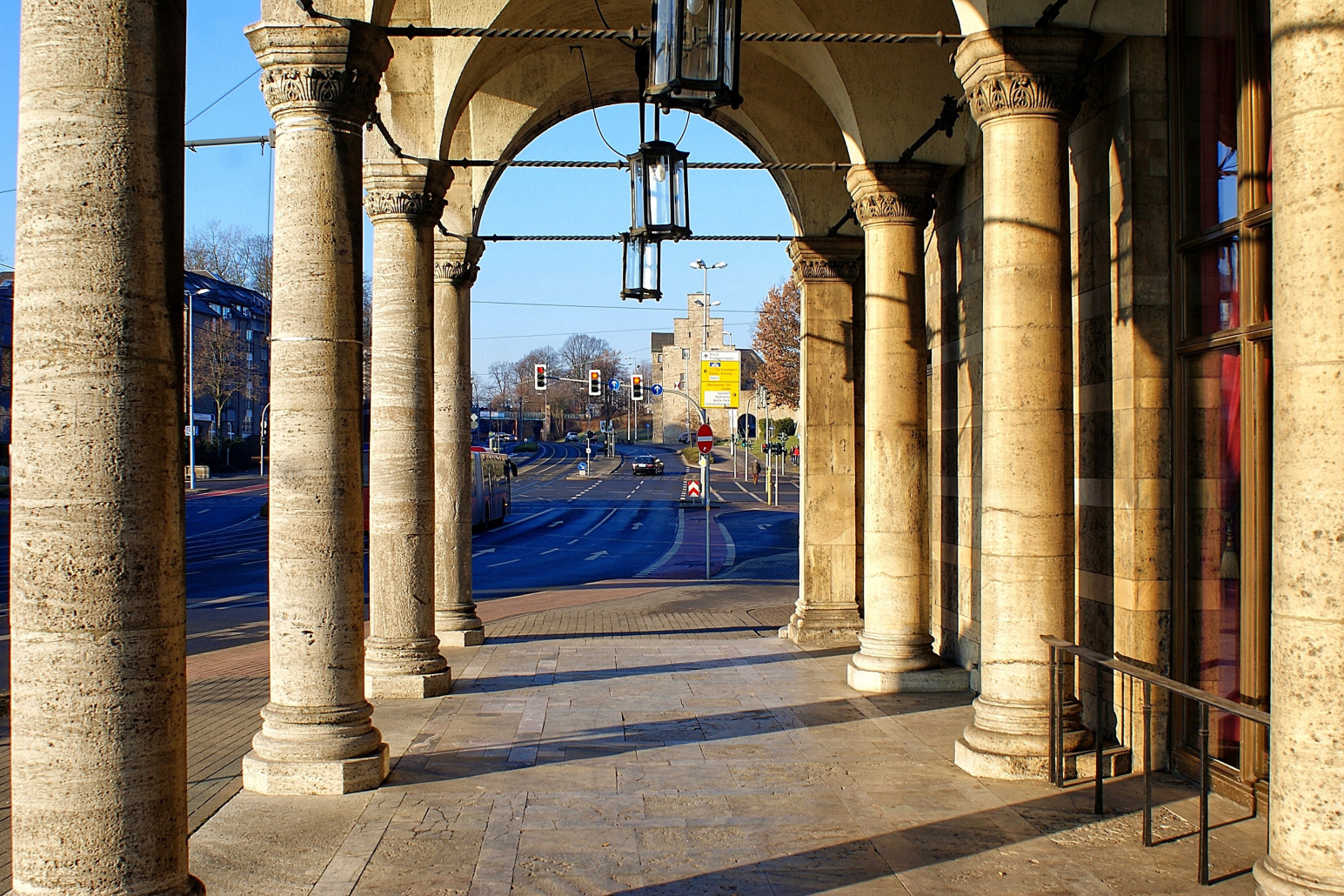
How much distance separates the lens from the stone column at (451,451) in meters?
14.1

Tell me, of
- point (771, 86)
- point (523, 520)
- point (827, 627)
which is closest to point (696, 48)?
point (771, 86)

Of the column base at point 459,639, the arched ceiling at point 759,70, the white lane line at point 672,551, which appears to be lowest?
the white lane line at point 672,551

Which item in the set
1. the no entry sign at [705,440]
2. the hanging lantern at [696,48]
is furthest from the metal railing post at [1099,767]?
the no entry sign at [705,440]

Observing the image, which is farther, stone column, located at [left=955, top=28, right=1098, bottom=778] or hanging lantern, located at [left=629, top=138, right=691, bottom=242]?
hanging lantern, located at [left=629, top=138, right=691, bottom=242]

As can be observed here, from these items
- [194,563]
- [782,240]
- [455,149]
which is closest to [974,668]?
[782,240]

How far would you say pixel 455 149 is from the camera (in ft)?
48.1

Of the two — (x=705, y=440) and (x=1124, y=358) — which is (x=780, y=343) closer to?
(x=705, y=440)

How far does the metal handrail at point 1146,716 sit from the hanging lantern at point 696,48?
155 inches

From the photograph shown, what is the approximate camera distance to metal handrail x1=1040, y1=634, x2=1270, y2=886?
18.1 feet

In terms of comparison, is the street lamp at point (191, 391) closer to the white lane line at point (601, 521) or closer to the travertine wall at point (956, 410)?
the white lane line at point (601, 521)

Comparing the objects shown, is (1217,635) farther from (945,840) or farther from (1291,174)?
(1291,174)

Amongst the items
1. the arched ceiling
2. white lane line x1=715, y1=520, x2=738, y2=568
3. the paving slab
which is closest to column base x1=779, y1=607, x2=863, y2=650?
the paving slab

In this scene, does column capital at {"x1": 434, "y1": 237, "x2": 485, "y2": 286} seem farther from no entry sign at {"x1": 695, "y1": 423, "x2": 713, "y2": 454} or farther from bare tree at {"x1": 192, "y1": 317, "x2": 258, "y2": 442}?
bare tree at {"x1": 192, "y1": 317, "x2": 258, "y2": 442}

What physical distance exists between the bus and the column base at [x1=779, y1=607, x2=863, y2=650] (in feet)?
82.7
